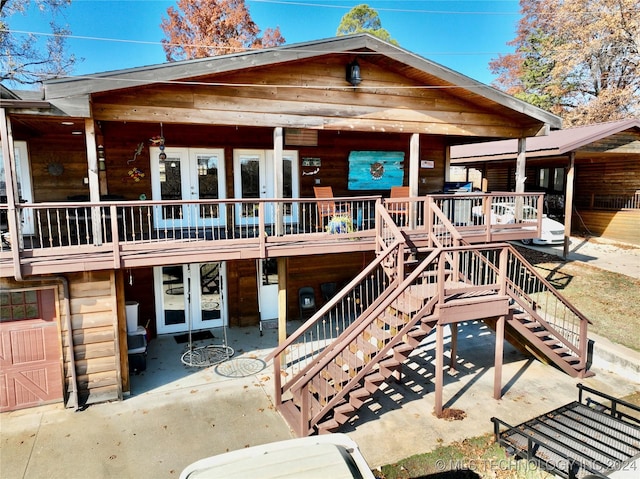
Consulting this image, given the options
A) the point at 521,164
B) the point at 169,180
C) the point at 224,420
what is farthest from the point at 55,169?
the point at 521,164

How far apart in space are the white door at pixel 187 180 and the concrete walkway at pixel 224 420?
3542 millimetres

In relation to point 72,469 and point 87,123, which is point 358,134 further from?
point 72,469

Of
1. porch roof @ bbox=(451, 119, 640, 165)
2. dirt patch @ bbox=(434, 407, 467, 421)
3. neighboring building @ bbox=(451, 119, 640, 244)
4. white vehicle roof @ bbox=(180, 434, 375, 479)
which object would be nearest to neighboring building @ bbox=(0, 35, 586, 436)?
dirt patch @ bbox=(434, 407, 467, 421)

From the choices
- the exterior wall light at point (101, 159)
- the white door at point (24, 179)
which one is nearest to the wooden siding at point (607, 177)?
the exterior wall light at point (101, 159)

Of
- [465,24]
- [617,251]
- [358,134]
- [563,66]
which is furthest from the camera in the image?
[465,24]

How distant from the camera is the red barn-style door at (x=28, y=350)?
681 centimetres

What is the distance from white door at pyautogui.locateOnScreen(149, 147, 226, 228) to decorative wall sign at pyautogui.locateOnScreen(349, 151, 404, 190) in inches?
136

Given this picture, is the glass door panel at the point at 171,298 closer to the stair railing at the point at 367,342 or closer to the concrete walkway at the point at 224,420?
the concrete walkway at the point at 224,420

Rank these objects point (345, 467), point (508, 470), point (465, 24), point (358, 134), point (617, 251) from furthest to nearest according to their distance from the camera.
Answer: point (465, 24) → point (617, 251) → point (358, 134) → point (508, 470) → point (345, 467)

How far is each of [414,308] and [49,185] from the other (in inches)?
307

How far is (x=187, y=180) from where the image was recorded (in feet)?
32.4

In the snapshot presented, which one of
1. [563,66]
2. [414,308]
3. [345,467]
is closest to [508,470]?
[414,308]

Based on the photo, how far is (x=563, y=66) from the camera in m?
24.5

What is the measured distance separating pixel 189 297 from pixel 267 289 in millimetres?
1939
